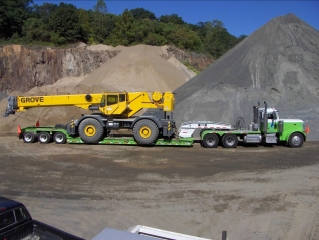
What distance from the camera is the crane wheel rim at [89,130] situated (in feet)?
58.5

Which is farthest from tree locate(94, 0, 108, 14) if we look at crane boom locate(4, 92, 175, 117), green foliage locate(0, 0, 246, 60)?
crane boom locate(4, 92, 175, 117)

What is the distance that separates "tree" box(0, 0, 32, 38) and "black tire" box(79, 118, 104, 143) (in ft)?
121

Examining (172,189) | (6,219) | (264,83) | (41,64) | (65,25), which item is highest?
(65,25)

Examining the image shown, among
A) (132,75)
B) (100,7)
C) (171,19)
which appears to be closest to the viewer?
(132,75)

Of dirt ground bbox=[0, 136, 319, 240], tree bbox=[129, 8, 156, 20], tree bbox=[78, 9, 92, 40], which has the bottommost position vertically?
dirt ground bbox=[0, 136, 319, 240]

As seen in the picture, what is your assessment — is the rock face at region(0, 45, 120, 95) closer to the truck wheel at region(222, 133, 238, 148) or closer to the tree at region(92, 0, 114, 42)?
the tree at region(92, 0, 114, 42)

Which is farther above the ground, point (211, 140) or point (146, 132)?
point (146, 132)

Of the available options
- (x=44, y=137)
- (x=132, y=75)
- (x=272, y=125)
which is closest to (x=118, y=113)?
(x=44, y=137)

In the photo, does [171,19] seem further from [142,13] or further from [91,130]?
[91,130]

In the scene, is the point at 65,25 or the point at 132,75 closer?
the point at 132,75

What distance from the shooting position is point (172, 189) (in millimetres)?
10398

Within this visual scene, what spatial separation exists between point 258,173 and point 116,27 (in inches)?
1760

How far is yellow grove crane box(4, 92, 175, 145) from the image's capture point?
1744 cm

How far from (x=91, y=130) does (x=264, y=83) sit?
1282cm
